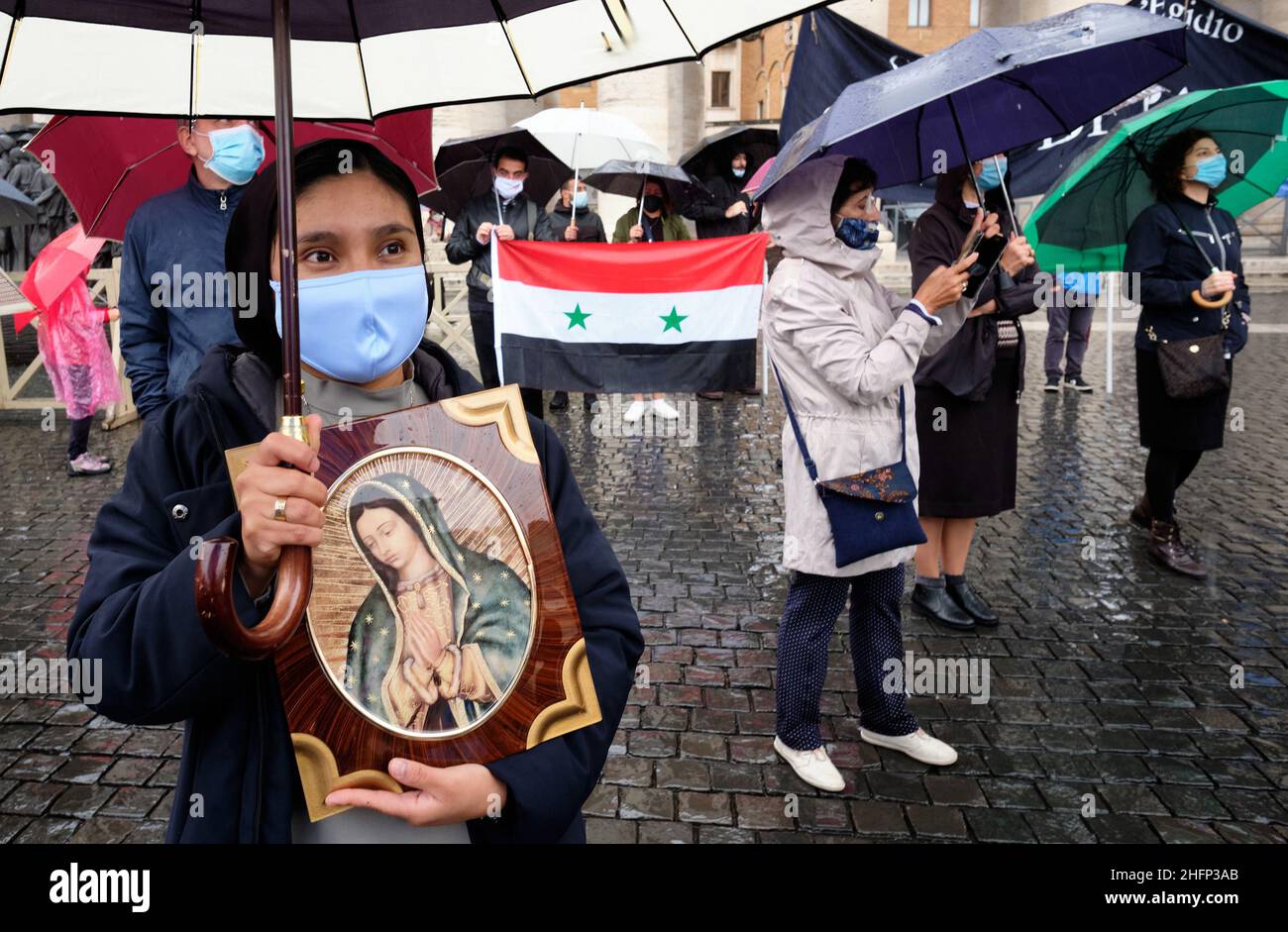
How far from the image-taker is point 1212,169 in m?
5.25

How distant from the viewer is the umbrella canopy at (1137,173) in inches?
197

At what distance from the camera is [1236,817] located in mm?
3299

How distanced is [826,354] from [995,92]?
5.14 ft

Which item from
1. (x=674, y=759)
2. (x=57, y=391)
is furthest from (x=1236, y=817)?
(x=57, y=391)

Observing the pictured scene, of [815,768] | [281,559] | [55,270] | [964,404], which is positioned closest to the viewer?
[281,559]

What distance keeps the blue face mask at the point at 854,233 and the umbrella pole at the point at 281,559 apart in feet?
8.03

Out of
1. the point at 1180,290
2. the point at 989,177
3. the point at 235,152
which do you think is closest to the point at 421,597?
the point at 235,152

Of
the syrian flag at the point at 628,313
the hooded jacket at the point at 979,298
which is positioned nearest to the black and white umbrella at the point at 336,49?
the hooded jacket at the point at 979,298

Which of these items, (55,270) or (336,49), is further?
(55,270)

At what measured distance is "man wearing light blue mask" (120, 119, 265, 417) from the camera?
13.1 feet

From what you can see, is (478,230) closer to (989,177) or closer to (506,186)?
(506,186)

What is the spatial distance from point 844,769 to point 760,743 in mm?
333
